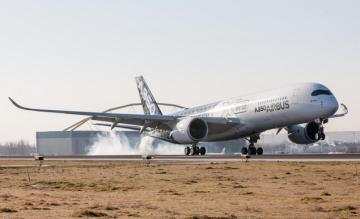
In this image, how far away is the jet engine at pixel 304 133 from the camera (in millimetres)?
70938

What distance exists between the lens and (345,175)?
118ft

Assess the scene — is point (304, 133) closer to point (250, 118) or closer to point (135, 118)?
point (250, 118)

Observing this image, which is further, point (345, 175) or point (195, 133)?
point (195, 133)

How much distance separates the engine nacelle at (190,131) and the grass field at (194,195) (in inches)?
1135

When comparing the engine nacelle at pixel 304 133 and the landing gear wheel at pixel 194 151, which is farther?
the landing gear wheel at pixel 194 151

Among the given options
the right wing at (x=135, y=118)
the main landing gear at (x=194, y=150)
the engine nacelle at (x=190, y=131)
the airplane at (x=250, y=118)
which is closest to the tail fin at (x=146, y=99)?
the airplane at (x=250, y=118)

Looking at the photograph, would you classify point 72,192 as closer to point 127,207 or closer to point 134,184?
point 134,184

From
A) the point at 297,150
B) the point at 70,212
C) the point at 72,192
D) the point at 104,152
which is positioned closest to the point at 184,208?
the point at 70,212

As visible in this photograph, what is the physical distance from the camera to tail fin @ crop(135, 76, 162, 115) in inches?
3654

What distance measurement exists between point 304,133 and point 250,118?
723 centimetres

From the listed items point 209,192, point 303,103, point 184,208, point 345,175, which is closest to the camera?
point 184,208

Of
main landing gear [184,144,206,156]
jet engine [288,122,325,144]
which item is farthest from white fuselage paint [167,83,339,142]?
jet engine [288,122,325,144]

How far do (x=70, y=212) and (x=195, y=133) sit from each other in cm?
5036

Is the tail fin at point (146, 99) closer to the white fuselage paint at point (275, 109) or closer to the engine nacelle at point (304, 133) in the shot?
the white fuselage paint at point (275, 109)
